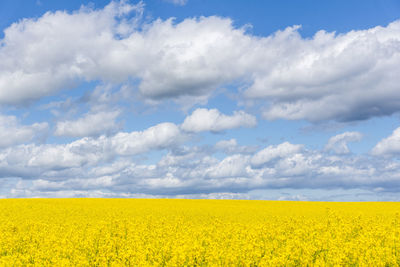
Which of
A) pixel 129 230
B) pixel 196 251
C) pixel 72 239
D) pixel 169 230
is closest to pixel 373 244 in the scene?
pixel 196 251

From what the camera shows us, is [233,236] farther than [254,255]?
Yes

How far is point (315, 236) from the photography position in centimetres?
1488

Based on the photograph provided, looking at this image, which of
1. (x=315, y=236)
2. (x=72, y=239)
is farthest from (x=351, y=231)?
(x=72, y=239)

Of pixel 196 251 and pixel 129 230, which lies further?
pixel 129 230

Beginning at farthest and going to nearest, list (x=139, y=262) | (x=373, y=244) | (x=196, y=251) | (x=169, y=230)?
(x=169, y=230) → (x=373, y=244) → (x=196, y=251) → (x=139, y=262)

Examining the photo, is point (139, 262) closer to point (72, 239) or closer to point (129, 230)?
point (72, 239)

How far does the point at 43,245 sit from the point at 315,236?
10.1m

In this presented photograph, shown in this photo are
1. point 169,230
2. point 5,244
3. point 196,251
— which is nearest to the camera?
point 196,251

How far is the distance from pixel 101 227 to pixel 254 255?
7.67m

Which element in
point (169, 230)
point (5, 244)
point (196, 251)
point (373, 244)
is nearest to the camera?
point (196, 251)

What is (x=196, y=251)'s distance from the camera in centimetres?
1102

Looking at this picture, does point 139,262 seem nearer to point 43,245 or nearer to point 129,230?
point 43,245

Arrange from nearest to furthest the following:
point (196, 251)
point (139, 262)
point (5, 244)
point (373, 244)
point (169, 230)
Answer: point (139, 262) < point (196, 251) < point (373, 244) < point (5, 244) < point (169, 230)

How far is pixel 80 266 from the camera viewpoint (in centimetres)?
1043
